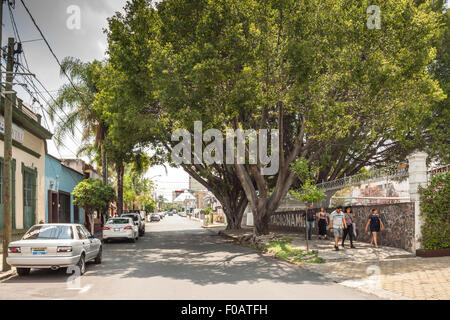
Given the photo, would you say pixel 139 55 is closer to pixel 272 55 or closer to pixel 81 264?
pixel 272 55

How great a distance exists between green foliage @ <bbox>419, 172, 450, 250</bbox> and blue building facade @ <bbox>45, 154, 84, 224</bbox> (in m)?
19.7

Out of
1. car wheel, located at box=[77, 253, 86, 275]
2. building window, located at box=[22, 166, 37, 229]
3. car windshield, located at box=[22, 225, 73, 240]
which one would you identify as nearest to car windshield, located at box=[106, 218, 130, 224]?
building window, located at box=[22, 166, 37, 229]

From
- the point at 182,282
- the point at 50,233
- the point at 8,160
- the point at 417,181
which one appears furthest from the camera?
the point at 417,181

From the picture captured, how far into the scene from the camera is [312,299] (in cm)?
848

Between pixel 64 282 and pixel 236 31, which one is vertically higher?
pixel 236 31

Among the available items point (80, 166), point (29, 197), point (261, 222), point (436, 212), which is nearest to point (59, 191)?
point (29, 197)

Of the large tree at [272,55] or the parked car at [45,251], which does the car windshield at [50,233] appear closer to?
the parked car at [45,251]

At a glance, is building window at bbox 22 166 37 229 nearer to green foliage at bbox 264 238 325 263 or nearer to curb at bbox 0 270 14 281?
curb at bbox 0 270 14 281

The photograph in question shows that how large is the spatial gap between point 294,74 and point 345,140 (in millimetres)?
10506

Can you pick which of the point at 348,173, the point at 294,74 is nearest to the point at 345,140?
the point at 348,173

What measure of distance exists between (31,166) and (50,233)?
11.5 m

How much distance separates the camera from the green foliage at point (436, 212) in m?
14.8

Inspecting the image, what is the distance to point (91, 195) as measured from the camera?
2758 centimetres
